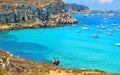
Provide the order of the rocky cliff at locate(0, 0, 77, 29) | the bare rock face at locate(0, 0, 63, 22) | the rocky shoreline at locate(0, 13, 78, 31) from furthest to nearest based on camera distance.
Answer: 1. the bare rock face at locate(0, 0, 63, 22)
2. the rocky cliff at locate(0, 0, 77, 29)
3. the rocky shoreline at locate(0, 13, 78, 31)

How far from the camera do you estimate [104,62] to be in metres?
54.6

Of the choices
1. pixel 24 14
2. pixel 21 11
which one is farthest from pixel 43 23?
pixel 21 11

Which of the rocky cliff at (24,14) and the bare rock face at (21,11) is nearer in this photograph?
the rocky cliff at (24,14)

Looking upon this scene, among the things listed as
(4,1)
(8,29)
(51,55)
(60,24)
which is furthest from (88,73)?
(4,1)

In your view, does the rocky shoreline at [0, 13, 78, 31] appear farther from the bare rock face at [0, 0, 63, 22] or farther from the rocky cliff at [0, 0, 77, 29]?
the bare rock face at [0, 0, 63, 22]

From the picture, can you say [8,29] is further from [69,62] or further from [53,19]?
[69,62]

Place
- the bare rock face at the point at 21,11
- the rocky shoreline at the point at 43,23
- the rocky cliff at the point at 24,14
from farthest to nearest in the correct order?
1. the bare rock face at the point at 21,11
2. the rocky cliff at the point at 24,14
3. the rocky shoreline at the point at 43,23

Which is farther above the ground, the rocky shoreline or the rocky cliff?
the rocky cliff

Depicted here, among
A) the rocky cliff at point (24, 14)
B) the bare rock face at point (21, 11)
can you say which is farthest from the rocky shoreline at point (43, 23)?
the bare rock face at point (21, 11)

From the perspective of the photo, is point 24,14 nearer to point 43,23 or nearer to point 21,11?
point 21,11

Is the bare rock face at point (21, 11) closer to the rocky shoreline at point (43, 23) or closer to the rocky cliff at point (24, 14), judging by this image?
the rocky cliff at point (24, 14)

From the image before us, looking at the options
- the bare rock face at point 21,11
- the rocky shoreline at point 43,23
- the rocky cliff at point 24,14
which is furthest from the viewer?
the bare rock face at point 21,11

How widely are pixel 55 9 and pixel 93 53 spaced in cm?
10164

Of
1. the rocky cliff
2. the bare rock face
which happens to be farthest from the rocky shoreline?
the bare rock face
